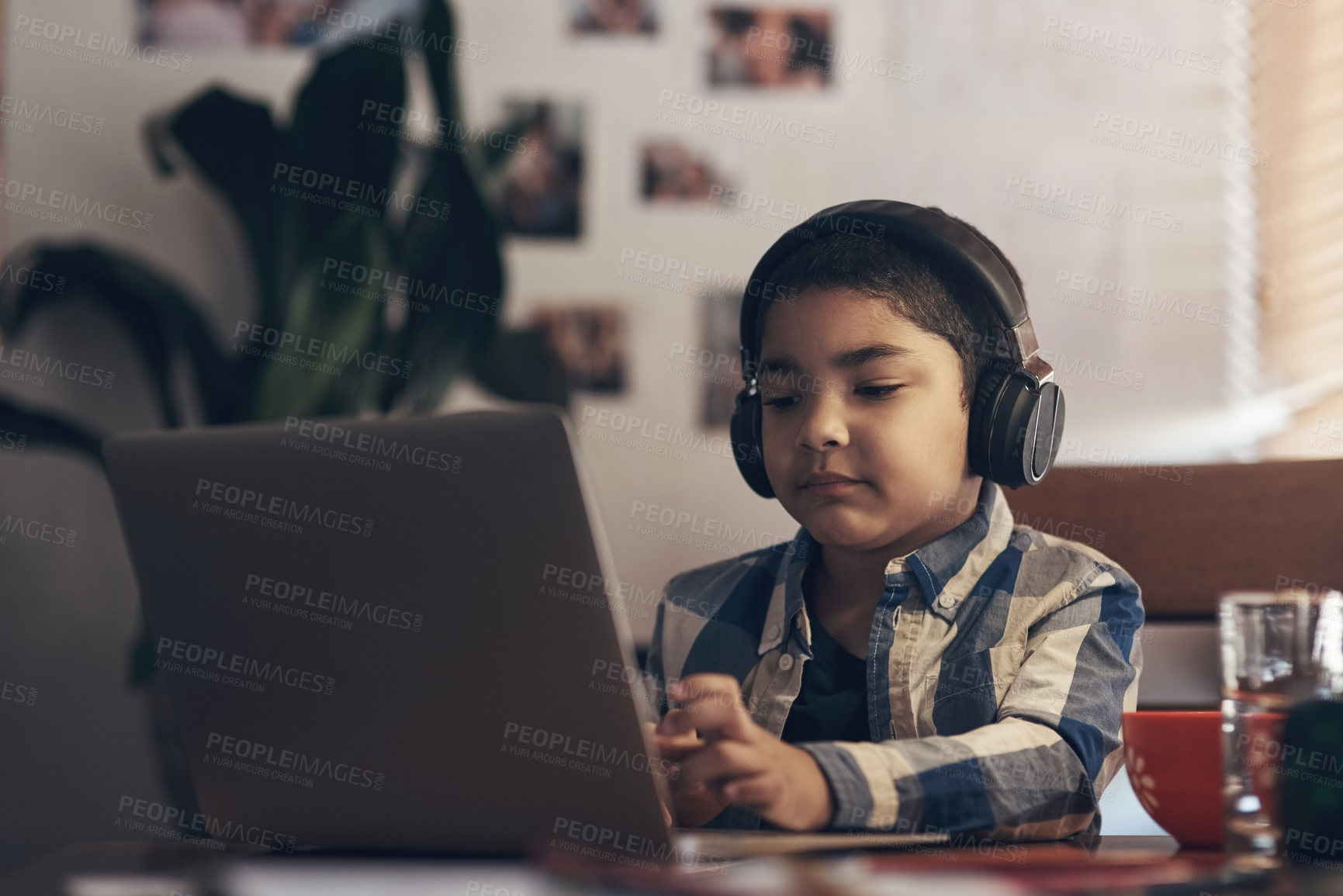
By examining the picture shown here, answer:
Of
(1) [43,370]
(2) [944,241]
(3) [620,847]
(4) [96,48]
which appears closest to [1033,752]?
(3) [620,847]

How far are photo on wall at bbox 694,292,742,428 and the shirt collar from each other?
64 cm

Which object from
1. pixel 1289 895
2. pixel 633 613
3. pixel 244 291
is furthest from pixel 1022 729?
pixel 244 291

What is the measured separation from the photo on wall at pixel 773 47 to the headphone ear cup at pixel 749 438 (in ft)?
2.70

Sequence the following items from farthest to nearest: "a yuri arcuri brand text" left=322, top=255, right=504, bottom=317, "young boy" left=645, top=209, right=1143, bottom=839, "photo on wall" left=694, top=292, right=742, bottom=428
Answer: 1. "photo on wall" left=694, top=292, right=742, bottom=428
2. "a yuri arcuri brand text" left=322, top=255, right=504, bottom=317
3. "young boy" left=645, top=209, right=1143, bottom=839

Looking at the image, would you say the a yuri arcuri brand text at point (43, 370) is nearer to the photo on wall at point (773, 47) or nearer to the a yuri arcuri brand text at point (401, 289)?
the a yuri arcuri brand text at point (401, 289)

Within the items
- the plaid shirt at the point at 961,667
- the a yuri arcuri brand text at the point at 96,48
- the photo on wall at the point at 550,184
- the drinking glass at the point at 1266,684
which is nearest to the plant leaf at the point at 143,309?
the a yuri arcuri brand text at the point at 96,48

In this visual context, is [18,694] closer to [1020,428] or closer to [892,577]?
[892,577]

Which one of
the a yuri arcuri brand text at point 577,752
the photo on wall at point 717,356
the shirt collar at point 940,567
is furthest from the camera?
the photo on wall at point 717,356

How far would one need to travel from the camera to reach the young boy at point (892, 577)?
0.84m

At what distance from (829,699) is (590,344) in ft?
2.90

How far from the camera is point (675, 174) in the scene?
1.72 metres

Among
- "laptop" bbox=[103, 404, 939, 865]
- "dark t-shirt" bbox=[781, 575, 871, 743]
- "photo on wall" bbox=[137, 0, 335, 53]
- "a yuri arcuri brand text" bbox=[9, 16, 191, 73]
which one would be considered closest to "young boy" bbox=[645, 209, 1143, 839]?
"dark t-shirt" bbox=[781, 575, 871, 743]

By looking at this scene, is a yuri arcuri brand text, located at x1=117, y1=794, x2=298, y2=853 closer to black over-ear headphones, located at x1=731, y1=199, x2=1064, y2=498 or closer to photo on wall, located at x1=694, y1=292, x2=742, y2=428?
black over-ear headphones, located at x1=731, y1=199, x2=1064, y2=498

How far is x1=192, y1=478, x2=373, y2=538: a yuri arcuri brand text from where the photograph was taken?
0.55m
